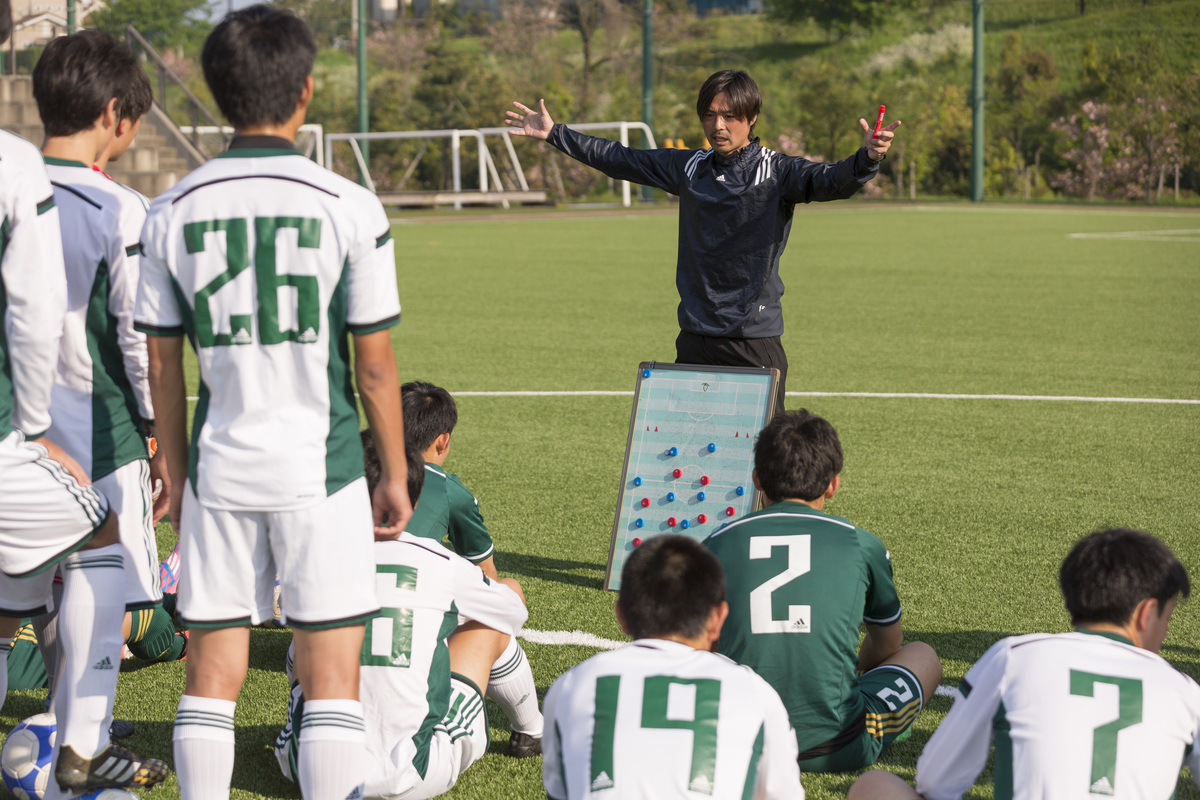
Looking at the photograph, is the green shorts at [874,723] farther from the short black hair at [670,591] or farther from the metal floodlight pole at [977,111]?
the metal floodlight pole at [977,111]

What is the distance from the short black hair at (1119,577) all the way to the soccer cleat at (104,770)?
2159 mm

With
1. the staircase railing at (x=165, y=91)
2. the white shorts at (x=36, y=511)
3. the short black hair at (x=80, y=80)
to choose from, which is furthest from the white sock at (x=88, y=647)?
the staircase railing at (x=165, y=91)

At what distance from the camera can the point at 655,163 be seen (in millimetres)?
5016

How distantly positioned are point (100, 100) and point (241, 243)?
29.8 inches

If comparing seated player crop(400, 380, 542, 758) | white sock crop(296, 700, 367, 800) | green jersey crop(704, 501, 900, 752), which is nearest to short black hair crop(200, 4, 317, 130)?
seated player crop(400, 380, 542, 758)

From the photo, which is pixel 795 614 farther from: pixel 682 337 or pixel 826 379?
pixel 826 379

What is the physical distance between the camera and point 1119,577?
2416 mm

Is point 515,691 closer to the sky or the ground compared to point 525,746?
closer to the sky

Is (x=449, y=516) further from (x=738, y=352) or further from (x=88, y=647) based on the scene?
(x=738, y=352)

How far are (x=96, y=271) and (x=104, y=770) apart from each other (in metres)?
1.17

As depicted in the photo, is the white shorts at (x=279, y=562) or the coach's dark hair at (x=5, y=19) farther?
the coach's dark hair at (x=5, y=19)

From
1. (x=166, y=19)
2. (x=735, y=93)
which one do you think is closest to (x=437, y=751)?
(x=735, y=93)

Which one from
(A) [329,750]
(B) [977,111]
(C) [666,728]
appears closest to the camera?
(C) [666,728]

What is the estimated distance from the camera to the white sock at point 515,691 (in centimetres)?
357
